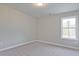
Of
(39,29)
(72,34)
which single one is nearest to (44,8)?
(39,29)

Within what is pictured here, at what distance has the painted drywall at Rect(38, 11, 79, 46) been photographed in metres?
1.62

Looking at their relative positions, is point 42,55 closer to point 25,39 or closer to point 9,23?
point 25,39

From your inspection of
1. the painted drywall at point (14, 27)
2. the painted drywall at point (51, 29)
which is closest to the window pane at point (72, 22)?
the painted drywall at point (51, 29)

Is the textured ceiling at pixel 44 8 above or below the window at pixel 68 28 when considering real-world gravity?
above

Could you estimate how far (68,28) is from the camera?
5.28 ft

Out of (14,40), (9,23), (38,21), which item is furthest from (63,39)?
(9,23)

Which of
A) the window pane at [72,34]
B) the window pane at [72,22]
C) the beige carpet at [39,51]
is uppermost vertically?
the window pane at [72,22]

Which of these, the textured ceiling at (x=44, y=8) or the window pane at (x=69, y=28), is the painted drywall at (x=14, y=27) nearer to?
the textured ceiling at (x=44, y=8)

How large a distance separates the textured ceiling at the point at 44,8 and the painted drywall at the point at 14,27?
0.09 metres

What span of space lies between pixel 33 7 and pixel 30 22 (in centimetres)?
29

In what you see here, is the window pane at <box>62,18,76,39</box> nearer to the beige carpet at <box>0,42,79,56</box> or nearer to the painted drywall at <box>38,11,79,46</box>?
the painted drywall at <box>38,11,79,46</box>

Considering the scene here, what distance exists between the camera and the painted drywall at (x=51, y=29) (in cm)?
162

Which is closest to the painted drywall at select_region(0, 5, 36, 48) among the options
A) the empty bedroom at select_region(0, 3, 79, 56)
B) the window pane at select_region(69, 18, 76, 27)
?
the empty bedroom at select_region(0, 3, 79, 56)

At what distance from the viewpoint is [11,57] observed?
152 cm
